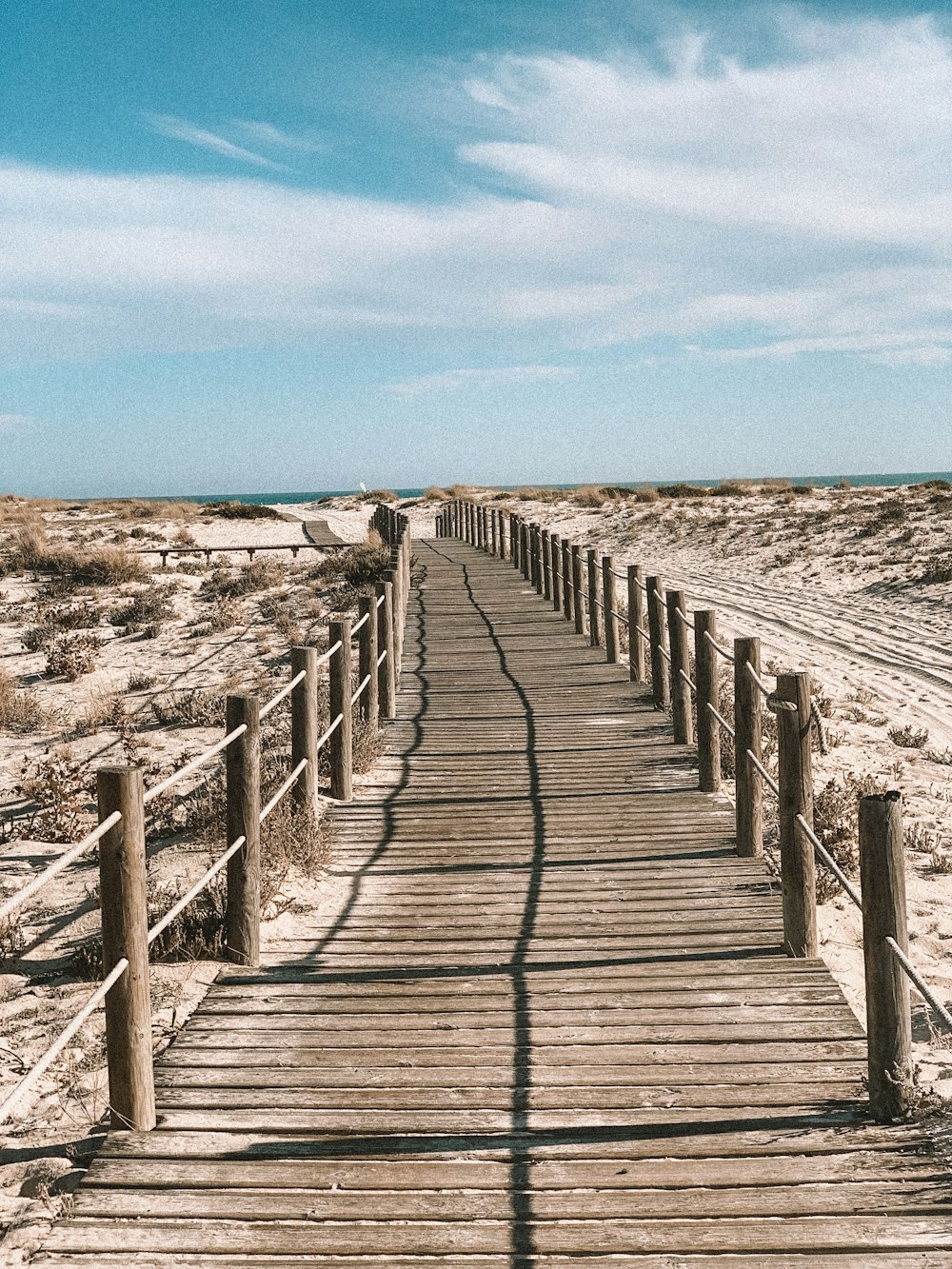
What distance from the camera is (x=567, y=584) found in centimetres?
1647

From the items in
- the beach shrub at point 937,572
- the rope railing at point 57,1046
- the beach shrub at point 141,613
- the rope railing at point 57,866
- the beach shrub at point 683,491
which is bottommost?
the rope railing at point 57,1046

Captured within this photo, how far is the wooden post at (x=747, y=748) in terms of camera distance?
252 inches

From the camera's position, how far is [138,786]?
3.87 metres

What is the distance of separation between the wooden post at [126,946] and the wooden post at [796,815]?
2.72 metres

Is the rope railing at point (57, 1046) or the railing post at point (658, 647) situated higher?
the railing post at point (658, 647)

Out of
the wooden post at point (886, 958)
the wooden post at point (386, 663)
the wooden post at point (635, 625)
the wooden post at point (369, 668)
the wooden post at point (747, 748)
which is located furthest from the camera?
the wooden post at point (635, 625)

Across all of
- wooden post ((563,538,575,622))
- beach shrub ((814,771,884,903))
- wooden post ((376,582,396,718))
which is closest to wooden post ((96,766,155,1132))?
beach shrub ((814,771,884,903))

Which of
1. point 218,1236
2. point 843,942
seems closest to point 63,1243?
point 218,1236

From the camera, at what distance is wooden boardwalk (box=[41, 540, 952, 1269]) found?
10.6ft

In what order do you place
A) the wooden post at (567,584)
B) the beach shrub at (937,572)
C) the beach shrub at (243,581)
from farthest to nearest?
the beach shrub at (243,581)
the beach shrub at (937,572)
the wooden post at (567,584)

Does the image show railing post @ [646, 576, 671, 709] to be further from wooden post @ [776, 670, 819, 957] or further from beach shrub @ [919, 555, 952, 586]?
beach shrub @ [919, 555, 952, 586]

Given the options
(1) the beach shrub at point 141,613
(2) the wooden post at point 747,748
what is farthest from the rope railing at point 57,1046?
(1) the beach shrub at point 141,613

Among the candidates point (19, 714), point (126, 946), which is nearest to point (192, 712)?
point (19, 714)

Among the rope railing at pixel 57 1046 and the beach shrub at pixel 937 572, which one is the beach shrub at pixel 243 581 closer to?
the beach shrub at pixel 937 572
